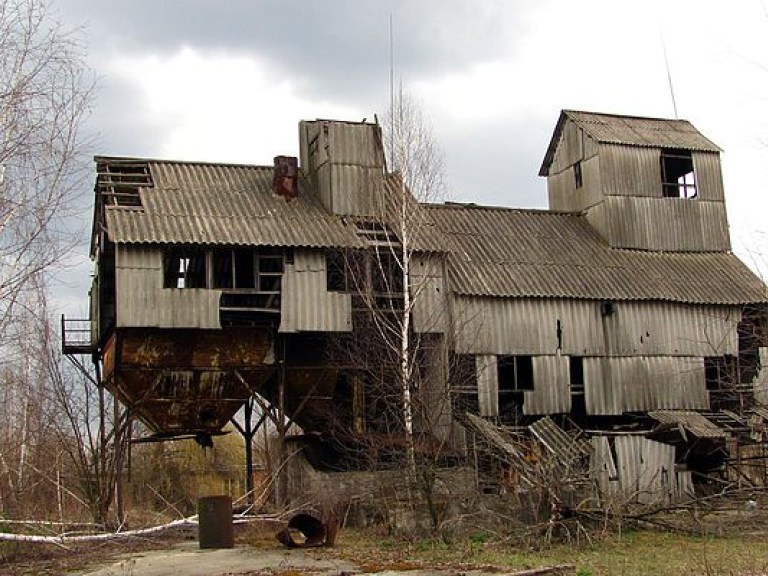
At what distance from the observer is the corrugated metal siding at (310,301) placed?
26.7 metres

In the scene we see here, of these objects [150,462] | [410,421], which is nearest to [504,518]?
[410,421]

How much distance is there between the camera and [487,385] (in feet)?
96.4

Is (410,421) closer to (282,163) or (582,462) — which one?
(582,462)

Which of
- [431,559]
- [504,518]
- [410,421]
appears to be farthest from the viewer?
[410,421]

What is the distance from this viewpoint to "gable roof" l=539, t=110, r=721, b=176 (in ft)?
116

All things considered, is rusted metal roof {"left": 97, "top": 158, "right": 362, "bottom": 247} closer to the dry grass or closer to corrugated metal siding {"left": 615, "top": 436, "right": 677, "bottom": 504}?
the dry grass

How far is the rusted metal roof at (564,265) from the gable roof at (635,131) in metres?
3.26

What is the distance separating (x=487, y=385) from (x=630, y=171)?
10.9 m

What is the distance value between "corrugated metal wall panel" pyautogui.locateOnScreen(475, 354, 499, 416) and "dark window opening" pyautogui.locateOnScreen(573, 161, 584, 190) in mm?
10017

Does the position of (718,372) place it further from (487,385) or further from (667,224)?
(487,385)

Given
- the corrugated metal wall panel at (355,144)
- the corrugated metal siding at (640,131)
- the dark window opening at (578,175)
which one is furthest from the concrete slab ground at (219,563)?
the corrugated metal siding at (640,131)

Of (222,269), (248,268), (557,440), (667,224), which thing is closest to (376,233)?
(248,268)

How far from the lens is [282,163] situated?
29891 millimetres

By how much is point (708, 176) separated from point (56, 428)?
86.4ft
